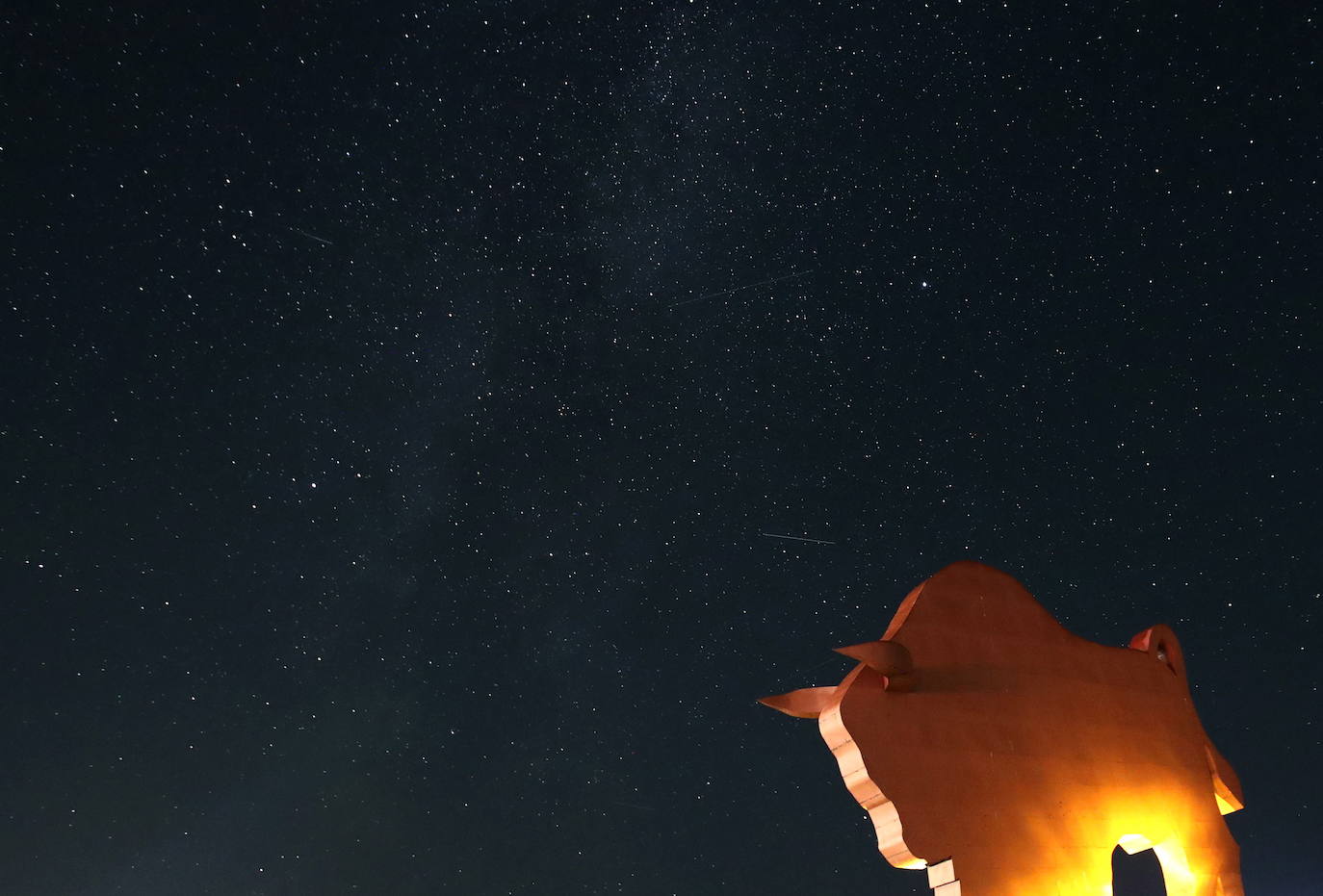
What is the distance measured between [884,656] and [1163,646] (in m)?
3.13

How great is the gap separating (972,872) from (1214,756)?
2.80 meters

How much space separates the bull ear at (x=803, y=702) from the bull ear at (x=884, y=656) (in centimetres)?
32

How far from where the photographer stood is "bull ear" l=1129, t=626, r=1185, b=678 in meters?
8.00

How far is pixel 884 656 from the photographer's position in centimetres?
624

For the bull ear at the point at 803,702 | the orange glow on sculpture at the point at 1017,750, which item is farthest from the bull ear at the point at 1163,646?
the bull ear at the point at 803,702

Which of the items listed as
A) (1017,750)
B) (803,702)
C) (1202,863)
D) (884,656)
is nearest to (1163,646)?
(1202,863)

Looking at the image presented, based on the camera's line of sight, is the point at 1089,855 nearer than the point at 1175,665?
Yes

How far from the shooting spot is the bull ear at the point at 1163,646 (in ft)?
26.2

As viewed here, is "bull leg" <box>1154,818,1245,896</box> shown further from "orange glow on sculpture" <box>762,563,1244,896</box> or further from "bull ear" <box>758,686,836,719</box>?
"bull ear" <box>758,686,836,719</box>

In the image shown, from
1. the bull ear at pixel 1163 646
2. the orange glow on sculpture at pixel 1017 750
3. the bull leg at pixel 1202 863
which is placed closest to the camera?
the orange glow on sculpture at pixel 1017 750

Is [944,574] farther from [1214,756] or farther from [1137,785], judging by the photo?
[1214,756]

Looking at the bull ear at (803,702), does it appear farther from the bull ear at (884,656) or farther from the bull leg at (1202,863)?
the bull leg at (1202,863)

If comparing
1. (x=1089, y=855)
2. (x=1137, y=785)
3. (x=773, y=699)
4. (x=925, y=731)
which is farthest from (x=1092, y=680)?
(x=773, y=699)

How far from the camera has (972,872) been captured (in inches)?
240
